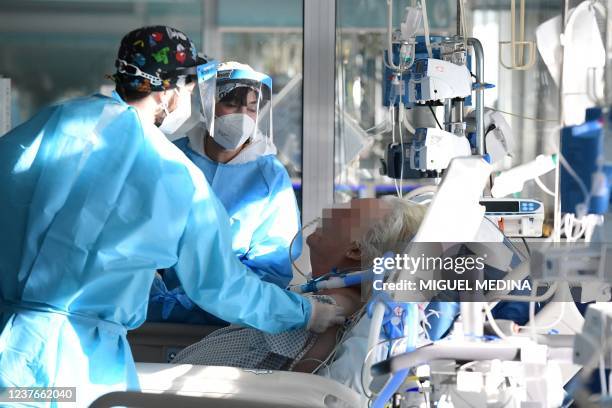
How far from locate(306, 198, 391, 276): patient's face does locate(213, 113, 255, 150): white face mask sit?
0.61 m

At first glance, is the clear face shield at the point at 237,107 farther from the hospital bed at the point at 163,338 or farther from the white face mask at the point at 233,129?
the hospital bed at the point at 163,338

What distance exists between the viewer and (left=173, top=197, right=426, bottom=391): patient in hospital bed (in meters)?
2.42

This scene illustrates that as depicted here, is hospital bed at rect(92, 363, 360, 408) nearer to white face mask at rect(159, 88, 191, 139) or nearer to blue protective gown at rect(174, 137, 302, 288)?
white face mask at rect(159, 88, 191, 139)

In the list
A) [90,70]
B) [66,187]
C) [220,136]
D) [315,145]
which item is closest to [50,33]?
[90,70]

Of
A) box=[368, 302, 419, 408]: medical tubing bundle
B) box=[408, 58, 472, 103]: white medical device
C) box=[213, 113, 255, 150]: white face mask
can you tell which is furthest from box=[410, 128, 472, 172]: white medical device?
box=[368, 302, 419, 408]: medical tubing bundle

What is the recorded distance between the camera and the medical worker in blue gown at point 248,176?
299 cm

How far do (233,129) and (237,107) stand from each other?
8 cm

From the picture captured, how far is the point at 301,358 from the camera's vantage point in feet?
7.91

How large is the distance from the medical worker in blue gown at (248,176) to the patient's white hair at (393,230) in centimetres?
48

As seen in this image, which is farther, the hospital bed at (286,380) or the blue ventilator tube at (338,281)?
the blue ventilator tube at (338,281)

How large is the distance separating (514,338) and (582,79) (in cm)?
48

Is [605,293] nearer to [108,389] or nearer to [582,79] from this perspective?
[582,79]

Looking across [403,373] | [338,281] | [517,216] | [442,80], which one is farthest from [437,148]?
[403,373]

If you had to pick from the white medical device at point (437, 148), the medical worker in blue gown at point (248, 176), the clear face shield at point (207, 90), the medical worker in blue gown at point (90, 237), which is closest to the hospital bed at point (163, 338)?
the medical worker in blue gown at point (248, 176)
